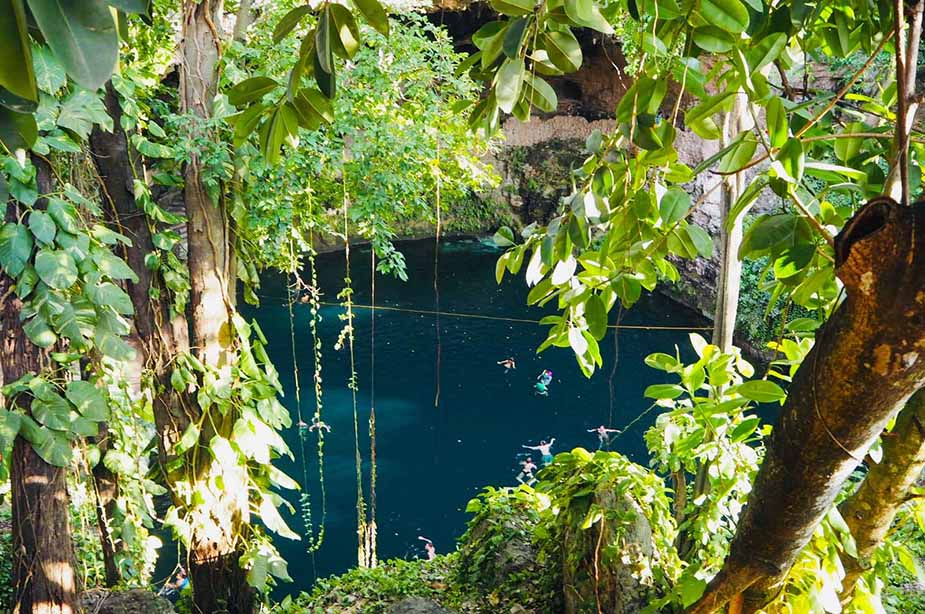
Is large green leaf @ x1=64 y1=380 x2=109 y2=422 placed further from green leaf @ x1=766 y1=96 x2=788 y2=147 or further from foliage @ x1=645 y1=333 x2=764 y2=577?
green leaf @ x1=766 y1=96 x2=788 y2=147

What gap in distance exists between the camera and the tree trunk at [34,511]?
6.70 feet

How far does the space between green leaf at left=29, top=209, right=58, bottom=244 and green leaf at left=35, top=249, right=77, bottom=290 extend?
35 mm

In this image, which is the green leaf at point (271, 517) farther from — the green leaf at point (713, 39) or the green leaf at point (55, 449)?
the green leaf at point (713, 39)

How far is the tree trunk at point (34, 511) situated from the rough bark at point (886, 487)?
2017 mm

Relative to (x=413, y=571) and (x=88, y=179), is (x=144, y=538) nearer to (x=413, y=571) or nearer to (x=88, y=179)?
(x=413, y=571)

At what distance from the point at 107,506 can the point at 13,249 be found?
4.72 feet

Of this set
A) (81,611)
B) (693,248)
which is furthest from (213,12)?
(693,248)

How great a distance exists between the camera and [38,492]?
6.79 feet

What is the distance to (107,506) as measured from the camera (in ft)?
9.54

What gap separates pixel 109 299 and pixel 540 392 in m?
5.25

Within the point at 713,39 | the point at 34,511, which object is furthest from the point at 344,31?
the point at 34,511

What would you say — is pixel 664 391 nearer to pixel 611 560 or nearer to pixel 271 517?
pixel 611 560

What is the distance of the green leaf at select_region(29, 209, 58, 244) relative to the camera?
1.89 m

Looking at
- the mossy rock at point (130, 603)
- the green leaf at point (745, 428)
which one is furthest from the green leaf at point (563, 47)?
the mossy rock at point (130, 603)
